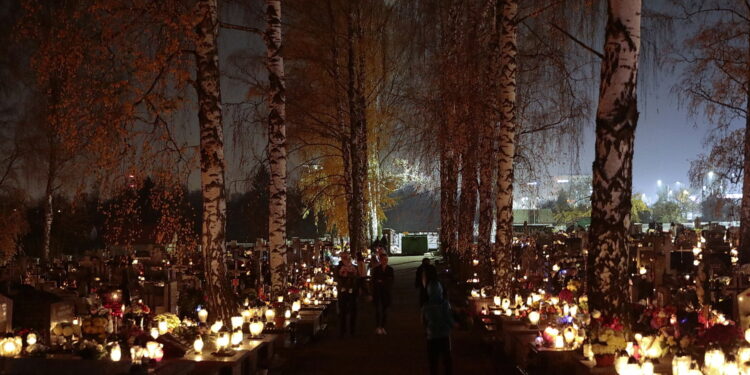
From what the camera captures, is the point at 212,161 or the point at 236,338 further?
the point at 212,161

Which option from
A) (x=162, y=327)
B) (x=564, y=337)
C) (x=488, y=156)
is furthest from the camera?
(x=488, y=156)

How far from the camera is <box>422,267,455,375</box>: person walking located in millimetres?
9789

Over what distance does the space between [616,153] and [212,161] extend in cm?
612

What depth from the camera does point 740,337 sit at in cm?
904

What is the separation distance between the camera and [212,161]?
12.0 m

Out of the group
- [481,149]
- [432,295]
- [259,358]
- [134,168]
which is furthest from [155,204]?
[481,149]

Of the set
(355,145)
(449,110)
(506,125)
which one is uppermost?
(355,145)

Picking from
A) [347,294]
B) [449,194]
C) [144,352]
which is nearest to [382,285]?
[347,294]

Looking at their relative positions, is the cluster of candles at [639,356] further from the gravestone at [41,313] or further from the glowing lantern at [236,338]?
the gravestone at [41,313]

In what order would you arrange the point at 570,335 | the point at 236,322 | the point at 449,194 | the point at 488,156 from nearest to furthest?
the point at 570,335
the point at 236,322
the point at 488,156
the point at 449,194

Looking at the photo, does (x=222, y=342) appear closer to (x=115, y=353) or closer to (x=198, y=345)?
(x=198, y=345)

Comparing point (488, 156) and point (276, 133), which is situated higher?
point (276, 133)

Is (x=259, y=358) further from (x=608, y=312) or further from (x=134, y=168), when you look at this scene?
(x=608, y=312)

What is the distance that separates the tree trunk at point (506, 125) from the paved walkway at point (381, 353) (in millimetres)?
2151
